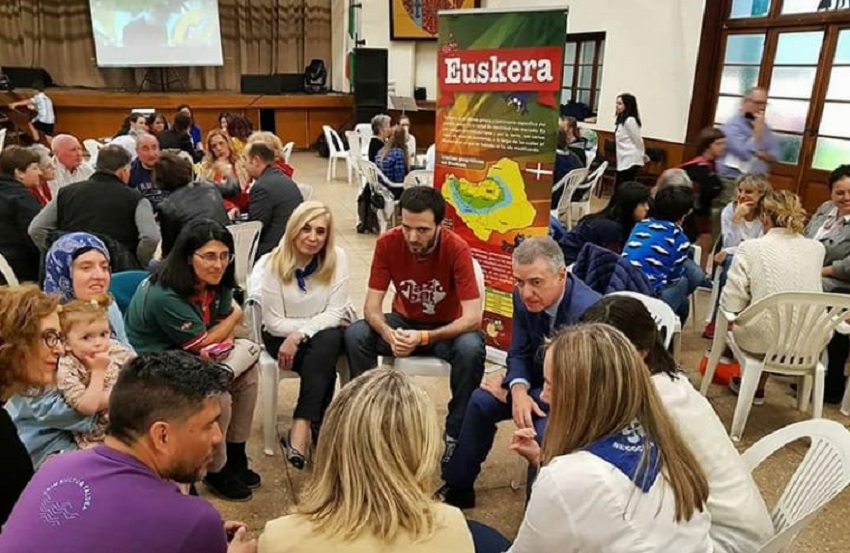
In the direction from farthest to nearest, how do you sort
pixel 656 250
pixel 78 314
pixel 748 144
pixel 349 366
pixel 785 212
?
pixel 748 144 → pixel 656 250 → pixel 785 212 → pixel 349 366 → pixel 78 314

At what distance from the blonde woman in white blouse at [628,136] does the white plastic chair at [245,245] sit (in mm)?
4193

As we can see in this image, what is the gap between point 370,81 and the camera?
438 inches

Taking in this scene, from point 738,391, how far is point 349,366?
211 cm

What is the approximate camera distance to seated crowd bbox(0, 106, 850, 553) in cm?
119

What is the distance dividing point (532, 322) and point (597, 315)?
66 cm

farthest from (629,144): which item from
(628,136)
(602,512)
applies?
(602,512)

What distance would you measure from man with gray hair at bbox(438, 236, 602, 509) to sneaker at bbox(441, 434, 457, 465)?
3 cm

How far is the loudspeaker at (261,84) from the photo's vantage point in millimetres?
12016

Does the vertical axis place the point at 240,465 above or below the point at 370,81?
below

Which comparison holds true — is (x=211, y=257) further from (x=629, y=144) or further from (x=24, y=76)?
(x=24, y=76)

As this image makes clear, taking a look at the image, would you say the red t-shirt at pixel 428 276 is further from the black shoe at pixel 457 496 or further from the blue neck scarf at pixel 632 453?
the blue neck scarf at pixel 632 453

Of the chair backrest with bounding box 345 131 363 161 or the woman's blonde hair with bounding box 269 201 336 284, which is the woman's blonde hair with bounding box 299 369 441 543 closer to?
the woman's blonde hair with bounding box 269 201 336 284

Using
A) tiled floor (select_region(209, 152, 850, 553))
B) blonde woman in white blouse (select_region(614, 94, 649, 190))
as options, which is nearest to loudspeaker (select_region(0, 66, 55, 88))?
blonde woman in white blouse (select_region(614, 94, 649, 190))

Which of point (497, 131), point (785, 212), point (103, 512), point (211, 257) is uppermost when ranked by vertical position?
point (497, 131)
